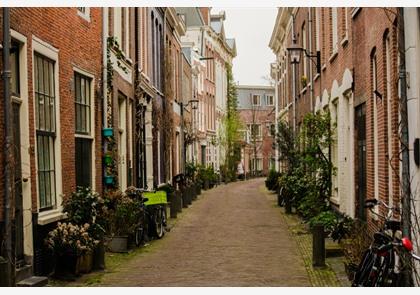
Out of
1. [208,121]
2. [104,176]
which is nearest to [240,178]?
[208,121]

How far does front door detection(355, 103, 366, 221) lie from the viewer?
12633 mm

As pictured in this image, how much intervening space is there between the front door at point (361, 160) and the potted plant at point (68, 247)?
17.4 ft

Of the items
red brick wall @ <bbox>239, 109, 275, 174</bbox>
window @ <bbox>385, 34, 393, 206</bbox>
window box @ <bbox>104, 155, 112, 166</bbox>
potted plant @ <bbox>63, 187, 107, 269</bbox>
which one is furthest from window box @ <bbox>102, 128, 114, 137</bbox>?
red brick wall @ <bbox>239, 109, 275, 174</bbox>

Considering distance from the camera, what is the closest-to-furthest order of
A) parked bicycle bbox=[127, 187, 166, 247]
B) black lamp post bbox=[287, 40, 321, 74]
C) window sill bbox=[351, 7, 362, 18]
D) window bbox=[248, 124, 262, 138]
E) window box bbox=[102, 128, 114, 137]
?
window sill bbox=[351, 7, 362, 18], parked bicycle bbox=[127, 187, 166, 247], window box bbox=[102, 128, 114, 137], black lamp post bbox=[287, 40, 321, 74], window bbox=[248, 124, 262, 138]

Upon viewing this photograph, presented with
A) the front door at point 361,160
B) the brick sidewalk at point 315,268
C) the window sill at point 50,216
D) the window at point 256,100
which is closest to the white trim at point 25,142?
the window sill at point 50,216

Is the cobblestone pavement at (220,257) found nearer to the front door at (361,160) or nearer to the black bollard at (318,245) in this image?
the black bollard at (318,245)

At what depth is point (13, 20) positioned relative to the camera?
8.41m

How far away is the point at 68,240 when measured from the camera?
9312 millimetres

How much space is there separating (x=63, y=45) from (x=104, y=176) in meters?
3.45

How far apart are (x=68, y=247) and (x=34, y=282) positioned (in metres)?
0.98

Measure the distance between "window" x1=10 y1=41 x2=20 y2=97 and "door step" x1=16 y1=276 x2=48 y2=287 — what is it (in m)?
2.07

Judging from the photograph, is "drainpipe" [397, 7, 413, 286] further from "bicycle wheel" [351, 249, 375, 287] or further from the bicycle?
the bicycle

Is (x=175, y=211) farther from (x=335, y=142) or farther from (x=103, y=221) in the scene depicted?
(x=103, y=221)

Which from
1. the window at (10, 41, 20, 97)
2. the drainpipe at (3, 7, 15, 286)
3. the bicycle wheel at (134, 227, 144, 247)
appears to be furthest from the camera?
the bicycle wheel at (134, 227, 144, 247)
